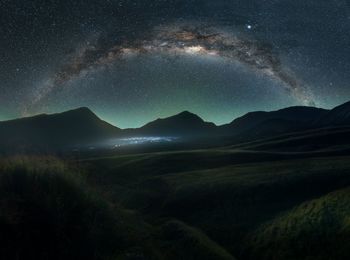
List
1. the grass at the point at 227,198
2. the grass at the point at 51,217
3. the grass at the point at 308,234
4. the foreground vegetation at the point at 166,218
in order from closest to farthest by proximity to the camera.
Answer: the grass at the point at 51,217
the foreground vegetation at the point at 166,218
the grass at the point at 308,234
the grass at the point at 227,198

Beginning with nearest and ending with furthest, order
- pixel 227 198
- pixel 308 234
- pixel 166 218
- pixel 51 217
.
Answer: pixel 51 217
pixel 308 234
pixel 166 218
pixel 227 198

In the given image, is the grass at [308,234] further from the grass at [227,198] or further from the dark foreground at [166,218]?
the grass at [227,198]

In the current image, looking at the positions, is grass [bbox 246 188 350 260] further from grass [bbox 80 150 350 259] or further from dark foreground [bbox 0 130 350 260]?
grass [bbox 80 150 350 259]

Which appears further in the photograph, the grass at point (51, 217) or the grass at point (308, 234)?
the grass at point (308, 234)

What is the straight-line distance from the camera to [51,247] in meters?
11.6

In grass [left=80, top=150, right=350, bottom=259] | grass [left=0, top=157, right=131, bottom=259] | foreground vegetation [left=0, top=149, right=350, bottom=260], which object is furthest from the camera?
grass [left=80, top=150, right=350, bottom=259]

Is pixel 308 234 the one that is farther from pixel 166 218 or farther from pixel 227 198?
pixel 227 198

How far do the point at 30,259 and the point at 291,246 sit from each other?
35.8 feet

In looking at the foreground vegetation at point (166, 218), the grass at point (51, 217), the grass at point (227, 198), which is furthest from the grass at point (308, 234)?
the grass at point (51, 217)

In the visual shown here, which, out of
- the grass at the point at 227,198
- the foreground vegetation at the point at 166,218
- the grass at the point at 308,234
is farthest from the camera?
the grass at the point at 227,198

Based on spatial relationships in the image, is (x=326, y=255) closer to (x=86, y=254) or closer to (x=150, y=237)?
(x=150, y=237)

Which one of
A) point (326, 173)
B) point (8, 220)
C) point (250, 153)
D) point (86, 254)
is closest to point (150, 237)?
point (86, 254)

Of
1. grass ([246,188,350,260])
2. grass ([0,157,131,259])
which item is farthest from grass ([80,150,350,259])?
grass ([0,157,131,259])

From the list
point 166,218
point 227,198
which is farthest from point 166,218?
point 227,198
